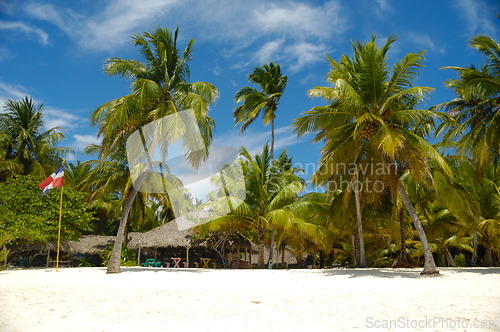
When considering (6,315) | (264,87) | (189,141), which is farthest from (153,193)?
(6,315)

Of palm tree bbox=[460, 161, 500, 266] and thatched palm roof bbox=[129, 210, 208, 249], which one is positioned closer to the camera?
palm tree bbox=[460, 161, 500, 266]

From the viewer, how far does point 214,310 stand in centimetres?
419

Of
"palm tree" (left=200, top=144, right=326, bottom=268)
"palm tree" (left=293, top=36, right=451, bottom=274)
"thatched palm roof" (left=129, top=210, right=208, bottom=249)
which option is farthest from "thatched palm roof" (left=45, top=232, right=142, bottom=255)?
"palm tree" (left=293, top=36, right=451, bottom=274)

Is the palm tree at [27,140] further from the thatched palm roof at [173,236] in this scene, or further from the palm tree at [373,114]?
the palm tree at [373,114]

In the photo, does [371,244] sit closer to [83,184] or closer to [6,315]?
→ [83,184]

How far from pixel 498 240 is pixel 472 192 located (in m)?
3.48

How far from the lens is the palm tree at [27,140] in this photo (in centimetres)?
1598

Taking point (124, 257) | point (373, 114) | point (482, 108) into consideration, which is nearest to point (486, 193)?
point (482, 108)

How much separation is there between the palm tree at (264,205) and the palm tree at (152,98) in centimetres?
302

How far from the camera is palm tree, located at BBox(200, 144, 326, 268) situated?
1320 cm

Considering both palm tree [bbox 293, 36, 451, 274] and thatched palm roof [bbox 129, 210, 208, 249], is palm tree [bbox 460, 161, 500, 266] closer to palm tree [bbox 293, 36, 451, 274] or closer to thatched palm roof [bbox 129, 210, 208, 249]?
palm tree [bbox 293, 36, 451, 274]

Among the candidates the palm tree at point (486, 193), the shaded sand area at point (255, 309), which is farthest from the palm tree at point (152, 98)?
the palm tree at point (486, 193)

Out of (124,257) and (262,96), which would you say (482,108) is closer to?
(262,96)

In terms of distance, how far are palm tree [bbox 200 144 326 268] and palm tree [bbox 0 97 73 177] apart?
9.43 m
